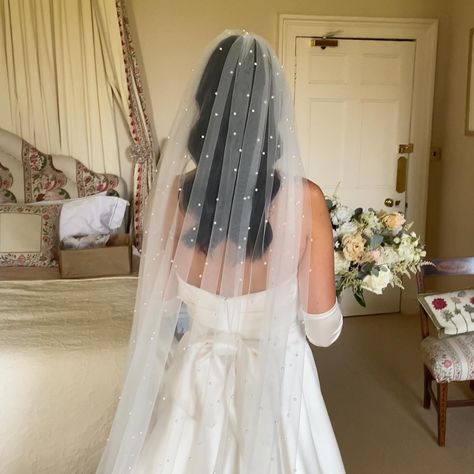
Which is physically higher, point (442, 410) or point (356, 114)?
point (356, 114)

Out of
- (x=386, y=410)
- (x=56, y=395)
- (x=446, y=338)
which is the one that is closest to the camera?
(x=56, y=395)

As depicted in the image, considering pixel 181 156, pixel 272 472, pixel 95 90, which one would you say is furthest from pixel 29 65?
pixel 272 472

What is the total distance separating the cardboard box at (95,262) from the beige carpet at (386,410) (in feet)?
4.26

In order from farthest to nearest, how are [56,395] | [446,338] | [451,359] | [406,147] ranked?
1. [406,147]
2. [446,338]
3. [451,359]
4. [56,395]

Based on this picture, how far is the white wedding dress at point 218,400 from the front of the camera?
50.9 inches

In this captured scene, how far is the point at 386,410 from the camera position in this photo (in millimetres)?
2811

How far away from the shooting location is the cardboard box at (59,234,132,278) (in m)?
2.67

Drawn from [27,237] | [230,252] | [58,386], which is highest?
[230,252]

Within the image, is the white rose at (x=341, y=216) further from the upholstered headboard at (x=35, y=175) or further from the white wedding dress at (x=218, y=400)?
the upholstered headboard at (x=35, y=175)

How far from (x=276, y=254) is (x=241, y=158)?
0.23 metres

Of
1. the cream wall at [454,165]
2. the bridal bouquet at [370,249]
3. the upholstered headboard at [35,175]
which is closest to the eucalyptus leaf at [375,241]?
the bridal bouquet at [370,249]

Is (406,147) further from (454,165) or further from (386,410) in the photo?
(386,410)

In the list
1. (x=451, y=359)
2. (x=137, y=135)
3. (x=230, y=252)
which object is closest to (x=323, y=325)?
(x=230, y=252)

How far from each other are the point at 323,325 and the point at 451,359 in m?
1.34
